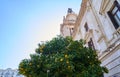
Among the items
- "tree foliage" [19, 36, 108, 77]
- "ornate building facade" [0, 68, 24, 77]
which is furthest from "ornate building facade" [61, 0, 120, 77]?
"ornate building facade" [0, 68, 24, 77]

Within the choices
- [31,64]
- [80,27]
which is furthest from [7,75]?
[31,64]

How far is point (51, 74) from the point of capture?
23.6 feet

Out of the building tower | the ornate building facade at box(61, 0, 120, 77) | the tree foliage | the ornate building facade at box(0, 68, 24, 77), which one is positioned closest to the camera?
the tree foliage

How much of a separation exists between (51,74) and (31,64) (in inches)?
50.7

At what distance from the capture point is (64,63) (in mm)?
6746

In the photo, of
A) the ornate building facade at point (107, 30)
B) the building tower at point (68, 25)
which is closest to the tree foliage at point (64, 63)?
the ornate building facade at point (107, 30)

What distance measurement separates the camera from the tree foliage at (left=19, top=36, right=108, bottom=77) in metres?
6.81

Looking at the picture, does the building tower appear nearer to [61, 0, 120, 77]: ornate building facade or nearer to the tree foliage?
[61, 0, 120, 77]: ornate building facade

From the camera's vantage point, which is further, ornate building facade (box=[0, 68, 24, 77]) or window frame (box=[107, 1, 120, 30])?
ornate building facade (box=[0, 68, 24, 77])

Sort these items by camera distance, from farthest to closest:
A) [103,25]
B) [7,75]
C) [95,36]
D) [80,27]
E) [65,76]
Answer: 1. [7,75]
2. [80,27]
3. [95,36]
4. [103,25]
5. [65,76]

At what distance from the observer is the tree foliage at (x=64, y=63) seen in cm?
681

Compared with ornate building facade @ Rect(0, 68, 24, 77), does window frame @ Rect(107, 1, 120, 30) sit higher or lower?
lower

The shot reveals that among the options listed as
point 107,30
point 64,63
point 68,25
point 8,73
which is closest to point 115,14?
point 107,30

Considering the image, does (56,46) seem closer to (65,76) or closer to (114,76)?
(65,76)
